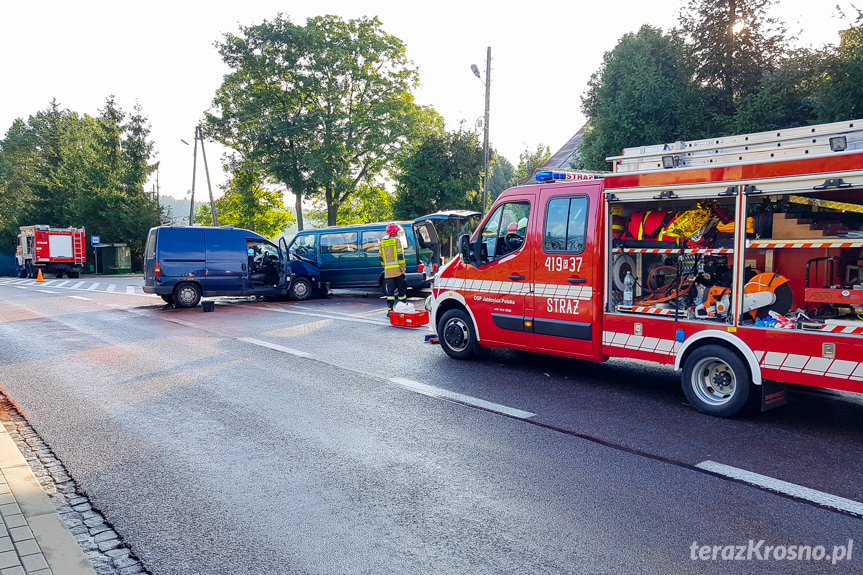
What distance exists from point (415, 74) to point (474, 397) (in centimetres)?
3442

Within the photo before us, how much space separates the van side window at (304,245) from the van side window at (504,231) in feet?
38.3

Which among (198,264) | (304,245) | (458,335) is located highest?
(304,245)

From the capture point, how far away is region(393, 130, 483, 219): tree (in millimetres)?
30250

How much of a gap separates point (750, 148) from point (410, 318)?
7.36 meters

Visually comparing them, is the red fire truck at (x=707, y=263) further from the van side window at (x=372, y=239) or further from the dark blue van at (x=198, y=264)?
the dark blue van at (x=198, y=264)

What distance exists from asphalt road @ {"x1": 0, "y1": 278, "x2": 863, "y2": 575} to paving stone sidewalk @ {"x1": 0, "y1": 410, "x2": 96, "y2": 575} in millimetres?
315

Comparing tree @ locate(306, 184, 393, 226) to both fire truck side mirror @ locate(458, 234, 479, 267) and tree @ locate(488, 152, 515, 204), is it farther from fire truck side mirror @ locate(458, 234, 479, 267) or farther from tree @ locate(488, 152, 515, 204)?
fire truck side mirror @ locate(458, 234, 479, 267)

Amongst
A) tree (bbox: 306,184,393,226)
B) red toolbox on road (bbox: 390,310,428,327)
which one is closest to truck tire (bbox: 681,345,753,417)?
red toolbox on road (bbox: 390,310,428,327)

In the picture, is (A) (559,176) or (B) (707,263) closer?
(B) (707,263)

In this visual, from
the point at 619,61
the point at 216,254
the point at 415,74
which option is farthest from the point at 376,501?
the point at 415,74

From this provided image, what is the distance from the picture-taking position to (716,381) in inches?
245

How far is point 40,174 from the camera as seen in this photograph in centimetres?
4916

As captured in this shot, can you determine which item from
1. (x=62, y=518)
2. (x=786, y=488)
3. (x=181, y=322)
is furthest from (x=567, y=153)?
(x=62, y=518)

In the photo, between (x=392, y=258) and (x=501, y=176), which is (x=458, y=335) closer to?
(x=392, y=258)
